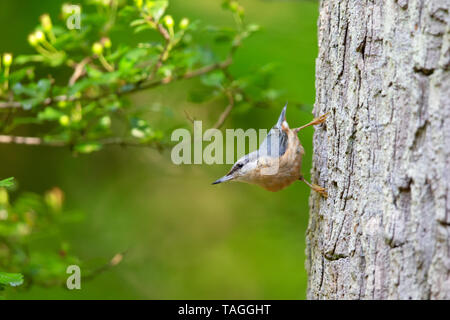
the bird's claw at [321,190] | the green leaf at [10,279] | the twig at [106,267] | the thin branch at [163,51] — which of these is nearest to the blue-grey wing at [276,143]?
the bird's claw at [321,190]

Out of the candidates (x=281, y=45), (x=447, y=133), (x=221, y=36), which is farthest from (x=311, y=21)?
(x=447, y=133)

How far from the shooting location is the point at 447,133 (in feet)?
4.46

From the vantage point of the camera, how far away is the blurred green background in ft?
12.9

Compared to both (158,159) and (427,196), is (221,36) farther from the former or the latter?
(158,159)

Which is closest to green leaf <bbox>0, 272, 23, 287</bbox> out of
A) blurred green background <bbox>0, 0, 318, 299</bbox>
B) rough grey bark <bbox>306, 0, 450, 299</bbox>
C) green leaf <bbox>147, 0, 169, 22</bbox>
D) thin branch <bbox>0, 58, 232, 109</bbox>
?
thin branch <bbox>0, 58, 232, 109</bbox>

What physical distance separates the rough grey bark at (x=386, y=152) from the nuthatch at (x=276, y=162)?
41cm

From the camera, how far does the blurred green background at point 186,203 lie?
3.94 m

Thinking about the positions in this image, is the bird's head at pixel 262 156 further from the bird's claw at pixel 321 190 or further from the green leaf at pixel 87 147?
the green leaf at pixel 87 147

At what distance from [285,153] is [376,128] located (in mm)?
824

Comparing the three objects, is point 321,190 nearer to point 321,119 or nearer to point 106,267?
point 321,119

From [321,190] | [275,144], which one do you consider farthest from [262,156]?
[321,190]

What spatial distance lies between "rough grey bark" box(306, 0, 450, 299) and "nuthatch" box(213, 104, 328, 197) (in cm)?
41

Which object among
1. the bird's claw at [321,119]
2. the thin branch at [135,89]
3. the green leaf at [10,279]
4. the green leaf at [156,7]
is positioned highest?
the green leaf at [156,7]
